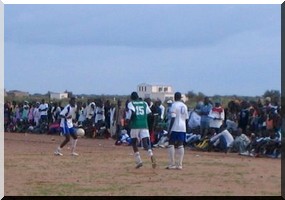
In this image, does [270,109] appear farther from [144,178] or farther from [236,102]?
[144,178]

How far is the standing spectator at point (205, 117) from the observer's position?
2416 cm

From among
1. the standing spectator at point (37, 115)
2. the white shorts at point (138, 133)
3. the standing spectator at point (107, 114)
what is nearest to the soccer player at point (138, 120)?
the white shorts at point (138, 133)

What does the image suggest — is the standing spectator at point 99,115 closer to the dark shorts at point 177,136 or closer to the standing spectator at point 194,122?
the standing spectator at point 194,122

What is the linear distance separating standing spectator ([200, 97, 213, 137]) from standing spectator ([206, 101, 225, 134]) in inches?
16.1

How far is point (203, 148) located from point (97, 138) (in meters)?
7.46

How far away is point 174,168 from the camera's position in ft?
57.8

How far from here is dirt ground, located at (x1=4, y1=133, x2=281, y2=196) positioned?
14077 millimetres

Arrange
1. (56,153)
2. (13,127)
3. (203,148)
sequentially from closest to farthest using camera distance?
(56,153), (203,148), (13,127)

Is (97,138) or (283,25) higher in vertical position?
(283,25)

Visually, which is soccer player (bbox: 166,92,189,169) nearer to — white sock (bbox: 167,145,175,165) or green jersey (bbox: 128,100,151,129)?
white sock (bbox: 167,145,175,165)

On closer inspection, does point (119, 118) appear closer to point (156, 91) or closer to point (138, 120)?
point (156, 91)

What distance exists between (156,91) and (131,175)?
56.2ft

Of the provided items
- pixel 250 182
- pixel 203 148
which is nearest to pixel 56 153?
pixel 203 148

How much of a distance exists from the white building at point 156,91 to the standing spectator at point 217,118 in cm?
667
